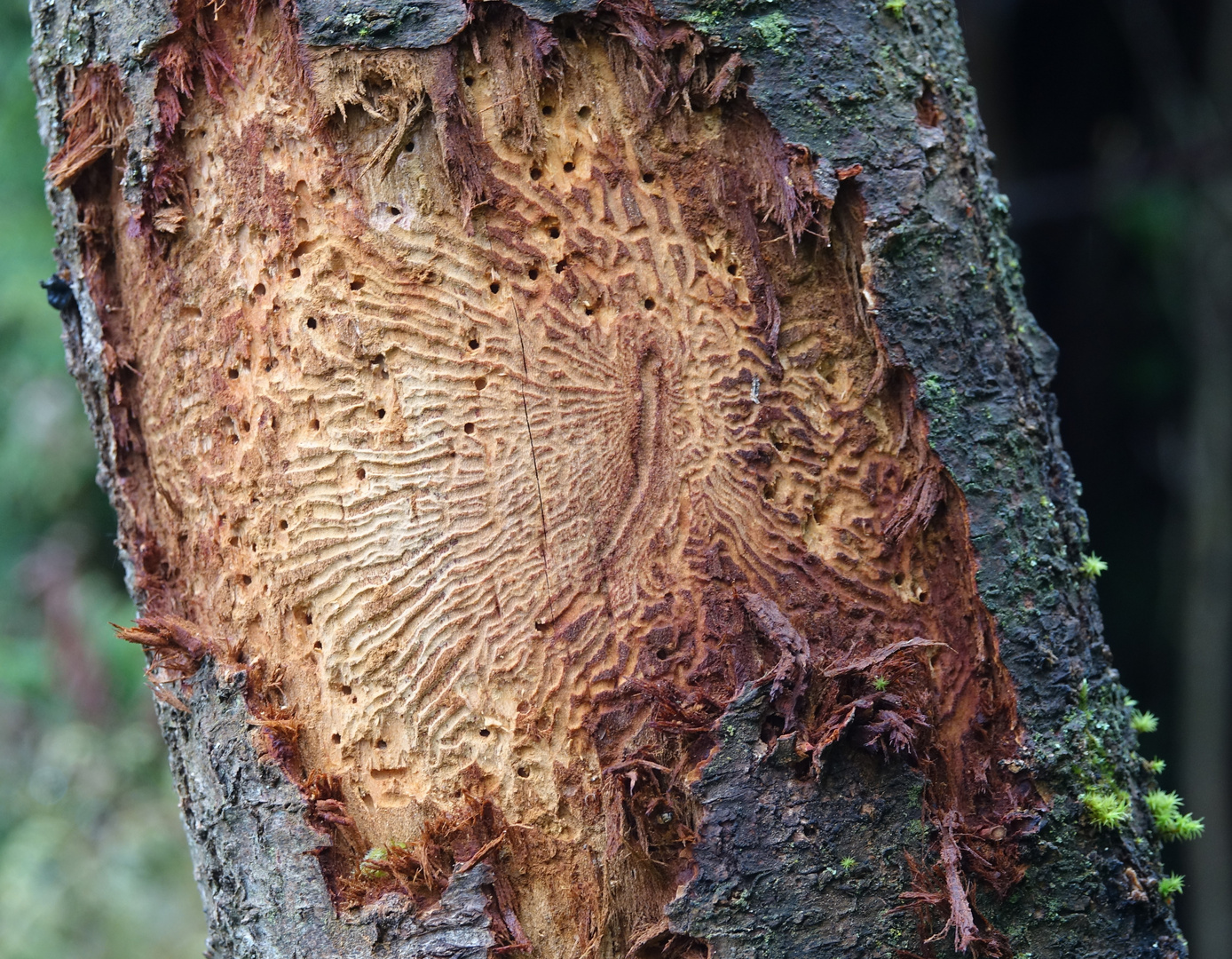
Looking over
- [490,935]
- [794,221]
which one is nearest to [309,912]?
[490,935]

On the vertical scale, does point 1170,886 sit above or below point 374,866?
below

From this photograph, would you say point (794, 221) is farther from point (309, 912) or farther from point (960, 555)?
point (309, 912)

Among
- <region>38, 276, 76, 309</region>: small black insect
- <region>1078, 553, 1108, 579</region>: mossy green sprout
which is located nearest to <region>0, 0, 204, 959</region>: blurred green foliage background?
<region>38, 276, 76, 309</region>: small black insect

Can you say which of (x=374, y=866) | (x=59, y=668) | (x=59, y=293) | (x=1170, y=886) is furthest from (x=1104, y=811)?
(x=59, y=668)

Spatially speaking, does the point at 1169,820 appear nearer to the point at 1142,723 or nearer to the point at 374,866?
the point at 1142,723

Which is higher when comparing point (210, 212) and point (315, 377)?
point (210, 212)

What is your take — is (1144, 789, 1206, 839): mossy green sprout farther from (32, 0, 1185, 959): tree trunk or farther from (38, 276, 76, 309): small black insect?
(38, 276, 76, 309): small black insect

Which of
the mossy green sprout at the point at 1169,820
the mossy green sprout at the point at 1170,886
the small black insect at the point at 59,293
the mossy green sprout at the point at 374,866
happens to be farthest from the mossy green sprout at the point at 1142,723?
the small black insect at the point at 59,293
